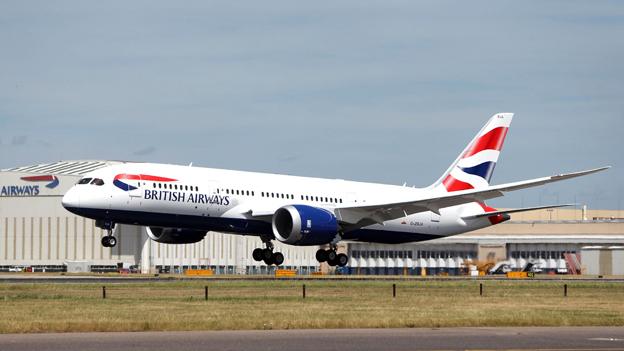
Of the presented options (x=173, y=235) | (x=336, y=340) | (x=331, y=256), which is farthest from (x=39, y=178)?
(x=336, y=340)

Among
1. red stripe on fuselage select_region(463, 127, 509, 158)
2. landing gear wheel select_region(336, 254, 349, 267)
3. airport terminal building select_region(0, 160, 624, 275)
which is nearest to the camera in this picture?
landing gear wheel select_region(336, 254, 349, 267)

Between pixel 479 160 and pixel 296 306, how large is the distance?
3883 centimetres

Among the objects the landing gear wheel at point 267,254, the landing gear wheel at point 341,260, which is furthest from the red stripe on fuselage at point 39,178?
the landing gear wheel at point 341,260

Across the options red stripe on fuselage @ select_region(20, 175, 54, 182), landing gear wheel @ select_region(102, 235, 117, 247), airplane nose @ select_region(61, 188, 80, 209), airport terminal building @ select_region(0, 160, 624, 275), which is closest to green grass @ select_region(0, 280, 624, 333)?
landing gear wheel @ select_region(102, 235, 117, 247)

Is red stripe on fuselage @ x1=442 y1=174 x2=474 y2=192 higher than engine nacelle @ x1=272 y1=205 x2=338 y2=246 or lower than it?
higher

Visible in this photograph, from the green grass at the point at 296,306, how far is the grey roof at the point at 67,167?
238ft

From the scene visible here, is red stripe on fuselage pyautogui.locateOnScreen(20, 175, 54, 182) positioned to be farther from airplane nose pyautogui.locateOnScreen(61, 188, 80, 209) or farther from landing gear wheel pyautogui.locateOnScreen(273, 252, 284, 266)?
airplane nose pyautogui.locateOnScreen(61, 188, 80, 209)

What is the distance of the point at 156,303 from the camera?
157 ft

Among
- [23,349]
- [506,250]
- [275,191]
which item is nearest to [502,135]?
[275,191]

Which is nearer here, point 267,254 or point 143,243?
point 267,254

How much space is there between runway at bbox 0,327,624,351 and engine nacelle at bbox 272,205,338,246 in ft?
113

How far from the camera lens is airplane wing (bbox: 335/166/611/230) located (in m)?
68.0

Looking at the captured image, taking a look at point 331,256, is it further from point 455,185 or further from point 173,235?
point 455,185

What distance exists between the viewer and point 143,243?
12900cm
